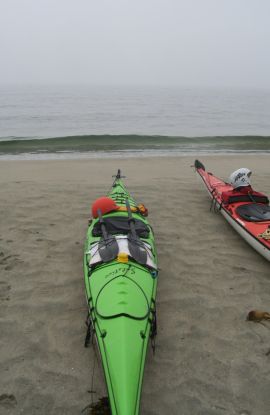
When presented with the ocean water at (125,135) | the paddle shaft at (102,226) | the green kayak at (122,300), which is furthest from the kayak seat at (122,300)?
the ocean water at (125,135)

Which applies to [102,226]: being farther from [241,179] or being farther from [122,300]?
[241,179]

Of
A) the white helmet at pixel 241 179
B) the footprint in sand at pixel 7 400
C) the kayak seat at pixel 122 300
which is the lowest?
the footprint in sand at pixel 7 400

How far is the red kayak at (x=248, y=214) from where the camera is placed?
15.3ft

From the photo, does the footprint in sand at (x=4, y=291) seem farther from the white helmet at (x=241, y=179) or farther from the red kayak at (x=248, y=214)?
the white helmet at (x=241, y=179)

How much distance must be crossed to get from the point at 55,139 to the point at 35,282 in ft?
48.4

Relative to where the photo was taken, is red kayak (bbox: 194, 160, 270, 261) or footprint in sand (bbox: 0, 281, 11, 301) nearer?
footprint in sand (bbox: 0, 281, 11, 301)

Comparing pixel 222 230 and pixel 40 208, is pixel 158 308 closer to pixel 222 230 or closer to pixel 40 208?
pixel 222 230

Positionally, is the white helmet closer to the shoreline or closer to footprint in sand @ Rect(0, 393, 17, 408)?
footprint in sand @ Rect(0, 393, 17, 408)

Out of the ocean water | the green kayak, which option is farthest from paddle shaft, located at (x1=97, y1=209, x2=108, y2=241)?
the ocean water

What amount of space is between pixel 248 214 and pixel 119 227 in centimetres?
242

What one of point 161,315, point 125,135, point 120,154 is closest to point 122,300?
point 161,315

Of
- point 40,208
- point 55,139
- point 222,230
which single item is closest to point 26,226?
point 40,208

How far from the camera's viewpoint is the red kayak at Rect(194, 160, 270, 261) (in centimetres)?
466

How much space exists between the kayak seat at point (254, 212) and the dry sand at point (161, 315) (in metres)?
0.40
